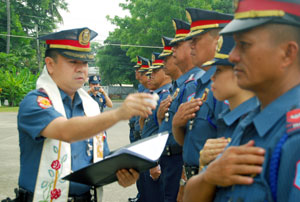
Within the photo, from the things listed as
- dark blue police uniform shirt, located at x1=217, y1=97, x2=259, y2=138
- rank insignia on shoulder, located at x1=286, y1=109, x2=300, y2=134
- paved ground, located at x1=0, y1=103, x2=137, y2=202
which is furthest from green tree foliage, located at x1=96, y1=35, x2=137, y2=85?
rank insignia on shoulder, located at x1=286, y1=109, x2=300, y2=134

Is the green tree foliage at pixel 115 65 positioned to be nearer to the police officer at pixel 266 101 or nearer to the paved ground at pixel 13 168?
the paved ground at pixel 13 168

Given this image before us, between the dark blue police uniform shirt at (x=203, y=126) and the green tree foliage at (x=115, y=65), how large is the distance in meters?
35.4

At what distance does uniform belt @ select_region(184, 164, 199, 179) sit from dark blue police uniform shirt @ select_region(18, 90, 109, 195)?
0.82 m

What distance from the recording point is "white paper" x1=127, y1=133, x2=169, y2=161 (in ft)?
6.19

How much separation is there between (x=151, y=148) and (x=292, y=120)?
3.35ft

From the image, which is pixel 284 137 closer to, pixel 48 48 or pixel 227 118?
pixel 227 118

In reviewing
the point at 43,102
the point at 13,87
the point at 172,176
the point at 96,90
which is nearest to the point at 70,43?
the point at 43,102

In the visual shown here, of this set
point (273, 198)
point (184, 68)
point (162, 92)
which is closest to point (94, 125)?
point (273, 198)

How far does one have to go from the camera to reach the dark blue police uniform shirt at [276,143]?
1.05 m

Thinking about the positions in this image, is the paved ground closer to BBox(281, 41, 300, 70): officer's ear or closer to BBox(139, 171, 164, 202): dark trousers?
BBox(139, 171, 164, 202): dark trousers

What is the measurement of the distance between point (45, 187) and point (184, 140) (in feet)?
3.89

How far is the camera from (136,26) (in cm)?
2488

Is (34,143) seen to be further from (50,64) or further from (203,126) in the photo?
(203,126)

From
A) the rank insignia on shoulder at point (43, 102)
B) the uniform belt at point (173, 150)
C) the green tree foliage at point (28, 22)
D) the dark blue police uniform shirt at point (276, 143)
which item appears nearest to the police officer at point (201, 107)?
the uniform belt at point (173, 150)
